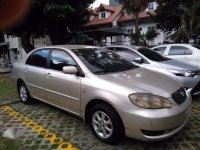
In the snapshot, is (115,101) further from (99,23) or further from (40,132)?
(99,23)

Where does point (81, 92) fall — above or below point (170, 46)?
below

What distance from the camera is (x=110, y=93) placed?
11.3ft

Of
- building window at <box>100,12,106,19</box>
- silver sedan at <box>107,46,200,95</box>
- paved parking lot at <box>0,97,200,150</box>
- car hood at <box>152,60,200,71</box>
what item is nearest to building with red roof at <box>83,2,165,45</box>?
A: building window at <box>100,12,106,19</box>

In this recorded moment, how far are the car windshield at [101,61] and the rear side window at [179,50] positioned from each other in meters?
4.33

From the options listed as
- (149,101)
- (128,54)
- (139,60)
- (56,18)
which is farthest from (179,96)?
(56,18)

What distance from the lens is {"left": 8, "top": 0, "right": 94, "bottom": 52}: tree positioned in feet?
38.7

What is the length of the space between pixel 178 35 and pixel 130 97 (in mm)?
11836

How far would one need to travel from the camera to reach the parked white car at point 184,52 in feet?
26.0

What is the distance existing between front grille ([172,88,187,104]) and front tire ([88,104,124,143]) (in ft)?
2.91

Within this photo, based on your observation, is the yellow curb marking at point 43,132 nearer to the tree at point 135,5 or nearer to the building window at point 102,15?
the tree at point 135,5

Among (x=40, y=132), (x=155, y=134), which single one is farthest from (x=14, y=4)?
(x=40, y=132)

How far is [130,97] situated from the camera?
3240 mm

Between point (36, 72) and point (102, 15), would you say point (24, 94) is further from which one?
point (102, 15)

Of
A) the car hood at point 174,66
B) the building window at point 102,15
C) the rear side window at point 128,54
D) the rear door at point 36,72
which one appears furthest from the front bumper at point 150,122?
the building window at point 102,15
